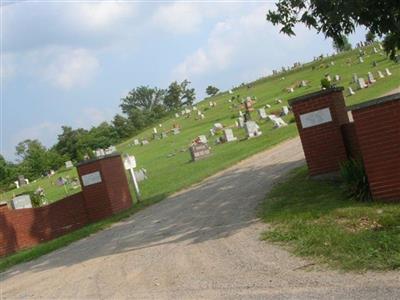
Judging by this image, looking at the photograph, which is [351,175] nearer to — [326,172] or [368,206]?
[368,206]

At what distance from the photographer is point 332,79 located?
136ft

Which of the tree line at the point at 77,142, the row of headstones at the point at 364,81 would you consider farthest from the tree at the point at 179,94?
the row of headstones at the point at 364,81

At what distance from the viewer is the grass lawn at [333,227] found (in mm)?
6555

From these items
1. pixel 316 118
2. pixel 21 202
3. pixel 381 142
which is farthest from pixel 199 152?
pixel 381 142

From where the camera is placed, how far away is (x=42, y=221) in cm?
1684

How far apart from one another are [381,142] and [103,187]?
920cm

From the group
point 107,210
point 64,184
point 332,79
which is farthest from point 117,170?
point 332,79

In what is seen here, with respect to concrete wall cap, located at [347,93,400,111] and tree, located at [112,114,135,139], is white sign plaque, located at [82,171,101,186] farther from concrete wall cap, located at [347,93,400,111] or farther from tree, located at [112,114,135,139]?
tree, located at [112,114,135,139]

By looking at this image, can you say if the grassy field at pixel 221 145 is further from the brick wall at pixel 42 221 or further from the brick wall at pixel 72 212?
the brick wall at pixel 42 221

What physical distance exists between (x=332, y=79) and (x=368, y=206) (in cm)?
3397

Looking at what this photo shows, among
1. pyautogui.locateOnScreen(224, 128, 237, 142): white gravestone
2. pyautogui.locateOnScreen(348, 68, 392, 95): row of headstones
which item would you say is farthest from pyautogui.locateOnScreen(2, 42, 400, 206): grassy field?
pyautogui.locateOnScreen(224, 128, 237, 142): white gravestone

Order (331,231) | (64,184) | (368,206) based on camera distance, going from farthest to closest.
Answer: (64,184)
(368,206)
(331,231)

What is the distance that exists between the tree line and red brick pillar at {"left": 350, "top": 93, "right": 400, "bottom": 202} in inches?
1401

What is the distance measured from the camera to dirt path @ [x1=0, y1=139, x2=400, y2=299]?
6.23m
